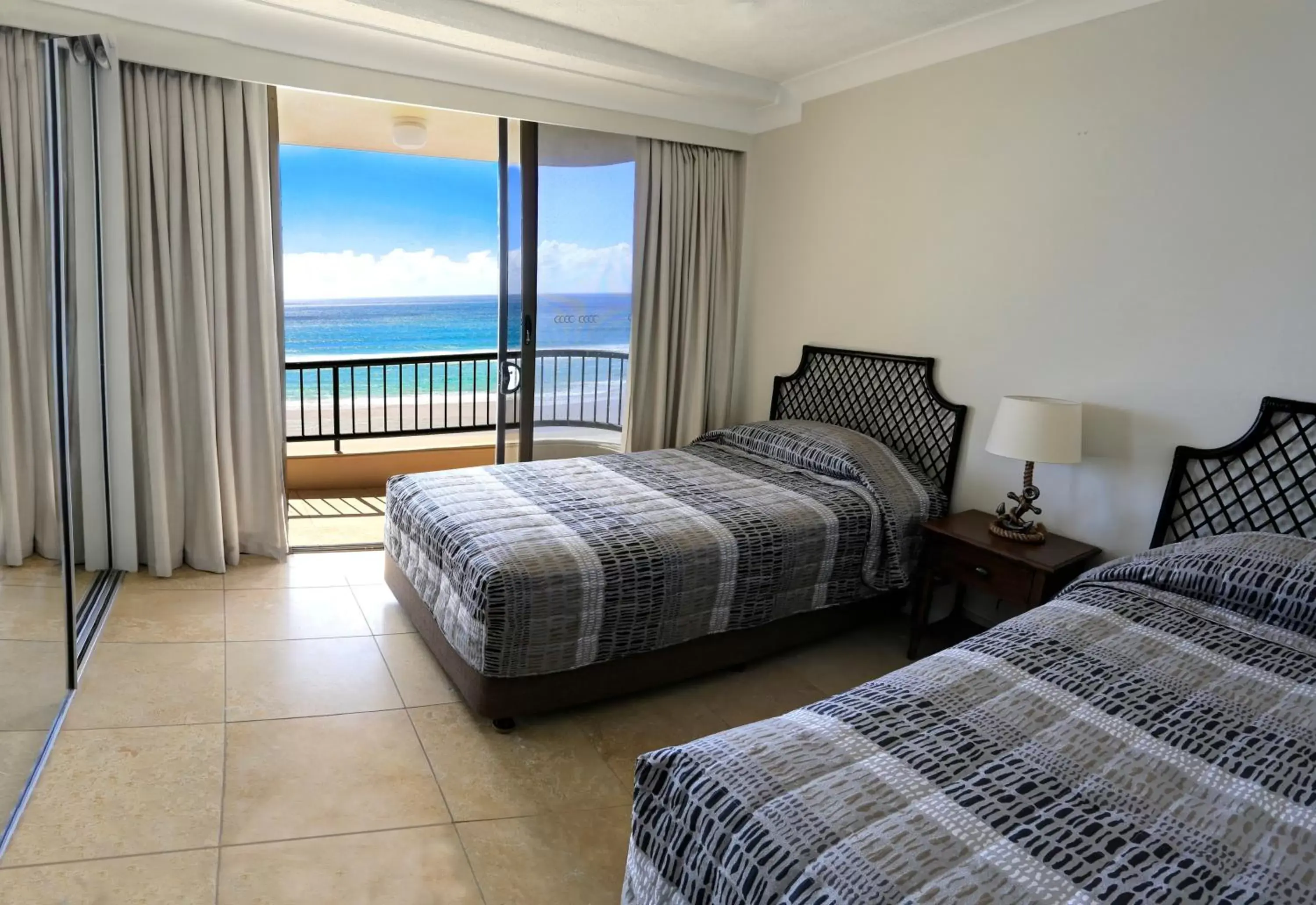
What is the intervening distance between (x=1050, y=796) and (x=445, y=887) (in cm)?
138

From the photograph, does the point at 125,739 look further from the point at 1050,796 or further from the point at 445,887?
the point at 1050,796

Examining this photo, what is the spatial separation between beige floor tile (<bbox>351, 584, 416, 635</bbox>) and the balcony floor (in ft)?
2.11

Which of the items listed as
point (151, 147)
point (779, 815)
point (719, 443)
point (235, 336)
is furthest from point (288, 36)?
point (779, 815)

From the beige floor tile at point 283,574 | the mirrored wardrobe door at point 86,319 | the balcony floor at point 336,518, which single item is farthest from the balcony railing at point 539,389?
the mirrored wardrobe door at point 86,319

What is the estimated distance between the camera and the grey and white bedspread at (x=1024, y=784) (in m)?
1.17

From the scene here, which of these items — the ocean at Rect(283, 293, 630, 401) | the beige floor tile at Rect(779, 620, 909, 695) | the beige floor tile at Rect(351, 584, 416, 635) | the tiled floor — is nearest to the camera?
the tiled floor

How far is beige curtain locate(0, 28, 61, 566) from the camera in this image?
2.74 metres

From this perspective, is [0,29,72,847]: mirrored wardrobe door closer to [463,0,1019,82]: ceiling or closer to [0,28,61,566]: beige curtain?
[0,28,61,566]: beige curtain

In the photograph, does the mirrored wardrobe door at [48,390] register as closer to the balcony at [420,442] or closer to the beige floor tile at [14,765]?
the beige floor tile at [14,765]

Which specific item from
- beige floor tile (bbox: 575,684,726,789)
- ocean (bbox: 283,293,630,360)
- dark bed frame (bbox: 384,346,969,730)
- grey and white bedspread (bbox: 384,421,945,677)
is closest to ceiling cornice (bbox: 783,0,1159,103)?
dark bed frame (bbox: 384,346,969,730)

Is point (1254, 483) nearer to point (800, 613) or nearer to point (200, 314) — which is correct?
point (800, 613)

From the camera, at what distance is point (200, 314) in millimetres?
3393

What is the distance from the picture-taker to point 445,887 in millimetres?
1885

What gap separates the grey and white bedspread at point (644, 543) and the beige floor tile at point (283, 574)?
0.50 meters
